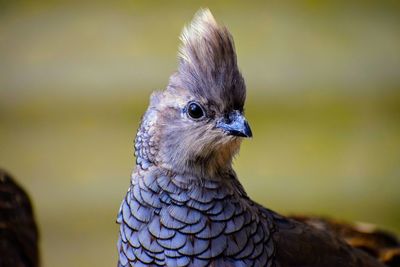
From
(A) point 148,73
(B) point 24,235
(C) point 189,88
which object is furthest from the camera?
(A) point 148,73

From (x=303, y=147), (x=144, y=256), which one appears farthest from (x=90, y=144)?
(x=144, y=256)

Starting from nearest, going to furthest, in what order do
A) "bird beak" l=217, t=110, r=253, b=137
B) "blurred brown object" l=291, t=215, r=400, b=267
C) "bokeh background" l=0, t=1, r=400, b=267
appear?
"bird beak" l=217, t=110, r=253, b=137 < "blurred brown object" l=291, t=215, r=400, b=267 < "bokeh background" l=0, t=1, r=400, b=267

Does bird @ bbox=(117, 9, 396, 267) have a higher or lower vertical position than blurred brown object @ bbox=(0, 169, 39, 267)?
higher

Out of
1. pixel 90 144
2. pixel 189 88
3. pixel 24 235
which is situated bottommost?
pixel 24 235

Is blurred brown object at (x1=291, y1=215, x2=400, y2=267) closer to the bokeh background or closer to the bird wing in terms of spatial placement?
the bird wing

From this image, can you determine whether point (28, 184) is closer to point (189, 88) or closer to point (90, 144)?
point (90, 144)

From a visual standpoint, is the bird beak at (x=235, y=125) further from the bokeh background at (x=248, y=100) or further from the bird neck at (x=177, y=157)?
the bokeh background at (x=248, y=100)

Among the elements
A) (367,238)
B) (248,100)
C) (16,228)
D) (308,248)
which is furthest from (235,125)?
(248,100)

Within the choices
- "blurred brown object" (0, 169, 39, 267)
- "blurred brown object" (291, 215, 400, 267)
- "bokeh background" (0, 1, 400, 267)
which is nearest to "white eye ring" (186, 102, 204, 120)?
"blurred brown object" (291, 215, 400, 267)
